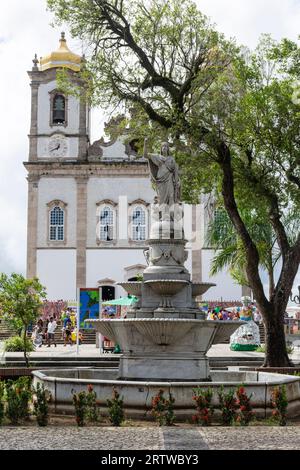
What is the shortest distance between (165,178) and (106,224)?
87.5 ft

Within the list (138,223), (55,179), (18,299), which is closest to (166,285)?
(18,299)

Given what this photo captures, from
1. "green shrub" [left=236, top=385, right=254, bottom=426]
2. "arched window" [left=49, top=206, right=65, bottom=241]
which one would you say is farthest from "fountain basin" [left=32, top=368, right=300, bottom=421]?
"arched window" [left=49, top=206, right=65, bottom=241]

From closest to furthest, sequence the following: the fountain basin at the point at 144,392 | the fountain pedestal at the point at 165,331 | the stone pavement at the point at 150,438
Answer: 1. the stone pavement at the point at 150,438
2. the fountain basin at the point at 144,392
3. the fountain pedestal at the point at 165,331

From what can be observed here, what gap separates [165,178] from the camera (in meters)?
11.4

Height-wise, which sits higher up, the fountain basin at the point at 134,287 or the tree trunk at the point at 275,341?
the fountain basin at the point at 134,287

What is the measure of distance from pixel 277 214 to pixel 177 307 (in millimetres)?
6499

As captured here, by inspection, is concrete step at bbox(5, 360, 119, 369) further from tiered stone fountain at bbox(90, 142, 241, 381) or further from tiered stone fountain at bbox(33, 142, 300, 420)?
tiered stone fountain at bbox(90, 142, 241, 381)

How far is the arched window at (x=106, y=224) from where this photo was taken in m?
37.7

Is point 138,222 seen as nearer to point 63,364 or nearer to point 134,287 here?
point 63,364

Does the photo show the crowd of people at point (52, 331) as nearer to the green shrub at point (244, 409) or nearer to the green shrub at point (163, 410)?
the green shrub at point (163, 410)

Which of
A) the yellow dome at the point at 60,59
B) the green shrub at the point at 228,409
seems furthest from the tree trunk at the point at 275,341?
the yellow dome at the point at 60,59

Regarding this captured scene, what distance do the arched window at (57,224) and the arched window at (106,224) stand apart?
6.66 ft

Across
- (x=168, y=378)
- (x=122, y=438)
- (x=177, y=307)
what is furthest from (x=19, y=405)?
(x=177, y=307)

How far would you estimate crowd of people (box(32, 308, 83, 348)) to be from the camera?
27.0 metres
